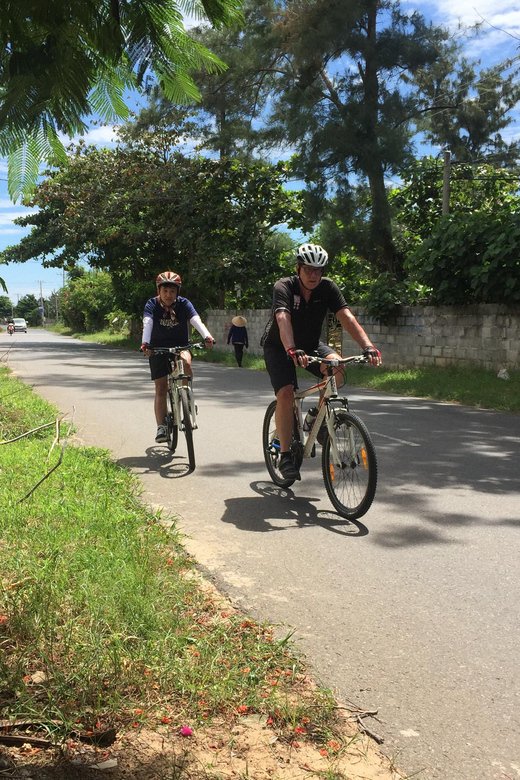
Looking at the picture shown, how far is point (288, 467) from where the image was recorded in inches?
231

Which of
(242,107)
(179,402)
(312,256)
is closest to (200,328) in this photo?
(179,402)

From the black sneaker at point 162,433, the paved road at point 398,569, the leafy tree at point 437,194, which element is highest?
the leafy tree at point 437,194

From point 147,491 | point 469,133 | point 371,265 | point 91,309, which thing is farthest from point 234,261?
point 91,309

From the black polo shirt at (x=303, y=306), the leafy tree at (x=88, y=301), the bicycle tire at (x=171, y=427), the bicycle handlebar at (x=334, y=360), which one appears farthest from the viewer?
the leafy tree at (x=88, y=301)

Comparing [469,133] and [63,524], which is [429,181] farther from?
[63,524]

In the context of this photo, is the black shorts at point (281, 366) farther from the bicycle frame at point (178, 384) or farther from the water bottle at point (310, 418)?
the bicycle frame at point (178, 384)

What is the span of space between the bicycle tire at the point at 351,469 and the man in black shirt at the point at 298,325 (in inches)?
18.7

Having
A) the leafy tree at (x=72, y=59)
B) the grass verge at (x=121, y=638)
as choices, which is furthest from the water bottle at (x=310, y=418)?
the leafy tree at (x=72, y=59)

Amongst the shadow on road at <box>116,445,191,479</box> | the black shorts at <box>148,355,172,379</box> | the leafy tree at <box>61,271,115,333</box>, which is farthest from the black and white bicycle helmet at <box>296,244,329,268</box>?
the leafy tree at <box>61,271,115,333</box>

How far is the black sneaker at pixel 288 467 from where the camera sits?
588 cm

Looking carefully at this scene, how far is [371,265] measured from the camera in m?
22.8

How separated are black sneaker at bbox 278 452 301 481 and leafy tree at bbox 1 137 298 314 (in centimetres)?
2227

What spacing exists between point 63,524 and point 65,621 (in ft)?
4.77

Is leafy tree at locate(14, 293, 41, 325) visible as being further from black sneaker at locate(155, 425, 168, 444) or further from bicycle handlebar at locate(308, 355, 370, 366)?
bicycle handlebar at locate(308, 355, 370, 366)
